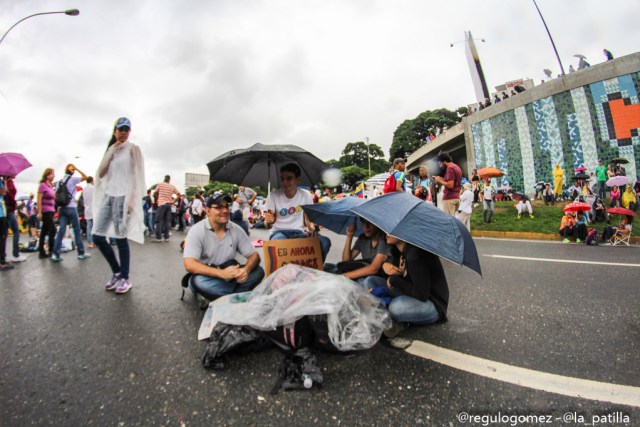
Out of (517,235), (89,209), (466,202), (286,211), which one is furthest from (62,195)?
(517,235)

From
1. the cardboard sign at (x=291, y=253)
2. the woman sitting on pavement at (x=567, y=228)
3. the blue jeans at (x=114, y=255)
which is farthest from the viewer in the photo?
the woman sitting on pavement at (x=567, y=228)

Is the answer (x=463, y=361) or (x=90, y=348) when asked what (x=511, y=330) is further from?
(x=90, y=348)

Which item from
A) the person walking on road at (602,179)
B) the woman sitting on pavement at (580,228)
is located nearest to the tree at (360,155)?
the person walking on road at (602,179)

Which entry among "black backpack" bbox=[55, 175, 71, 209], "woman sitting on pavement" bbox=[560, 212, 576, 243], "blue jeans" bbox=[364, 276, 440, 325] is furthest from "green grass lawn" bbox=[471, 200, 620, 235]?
"black backpack" bbox=[55, 175, 71, 209]

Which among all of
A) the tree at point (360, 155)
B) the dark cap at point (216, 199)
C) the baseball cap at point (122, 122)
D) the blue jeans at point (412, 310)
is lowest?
the blue jeans at point (412, 310)

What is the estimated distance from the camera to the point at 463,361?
2.06 metres

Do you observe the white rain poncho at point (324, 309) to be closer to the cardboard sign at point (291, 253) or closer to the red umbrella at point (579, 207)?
the cardboard sign at point (291, 253)

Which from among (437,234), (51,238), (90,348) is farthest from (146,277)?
(437,234)

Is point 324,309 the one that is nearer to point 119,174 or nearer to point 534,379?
point 534,379

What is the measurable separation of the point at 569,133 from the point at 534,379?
66.4 ft

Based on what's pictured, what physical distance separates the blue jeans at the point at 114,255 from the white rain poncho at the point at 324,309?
203 centimetres

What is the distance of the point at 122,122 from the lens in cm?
361

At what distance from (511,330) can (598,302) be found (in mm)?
1462

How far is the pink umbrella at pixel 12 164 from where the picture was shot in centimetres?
549
